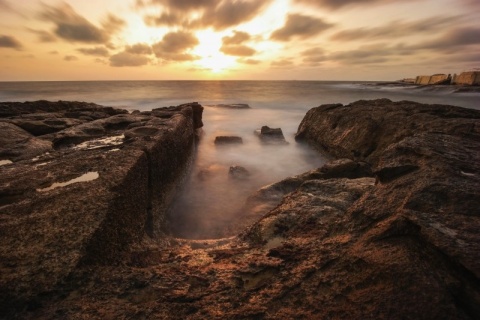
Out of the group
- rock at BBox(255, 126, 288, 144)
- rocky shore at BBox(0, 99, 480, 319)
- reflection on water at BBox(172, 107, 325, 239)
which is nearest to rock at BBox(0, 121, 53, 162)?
rocky shore at BBox(0, 99, 480, 319)

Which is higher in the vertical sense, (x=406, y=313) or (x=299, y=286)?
(x=406, y=313)

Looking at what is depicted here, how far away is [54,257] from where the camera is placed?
1629 millimetres

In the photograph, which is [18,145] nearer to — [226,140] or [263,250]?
[263,250]

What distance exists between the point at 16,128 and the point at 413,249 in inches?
221

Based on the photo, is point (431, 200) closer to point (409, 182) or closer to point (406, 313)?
point (409, 182)

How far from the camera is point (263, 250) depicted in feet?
6.59

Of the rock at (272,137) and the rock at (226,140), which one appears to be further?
the rock at (272,137)

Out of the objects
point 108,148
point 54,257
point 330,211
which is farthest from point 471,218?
point 108,148

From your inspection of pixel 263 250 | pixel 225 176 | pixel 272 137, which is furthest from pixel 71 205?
pixel 272 137

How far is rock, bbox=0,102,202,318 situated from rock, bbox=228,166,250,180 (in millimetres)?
1947

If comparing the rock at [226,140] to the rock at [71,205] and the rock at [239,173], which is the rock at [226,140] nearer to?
the rock at [239,173]

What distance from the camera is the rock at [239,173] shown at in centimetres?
596

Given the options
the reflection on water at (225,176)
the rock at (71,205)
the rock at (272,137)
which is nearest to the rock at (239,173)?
the reflection on water at (225,176)

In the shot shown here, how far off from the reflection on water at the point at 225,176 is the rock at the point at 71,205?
0.49 meters
